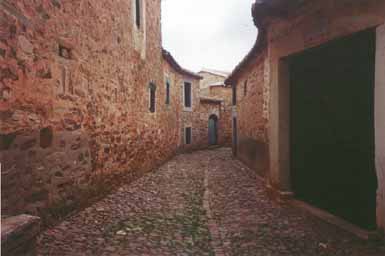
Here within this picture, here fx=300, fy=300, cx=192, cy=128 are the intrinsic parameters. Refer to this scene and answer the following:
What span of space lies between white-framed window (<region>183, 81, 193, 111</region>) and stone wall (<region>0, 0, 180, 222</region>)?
29.5 ft

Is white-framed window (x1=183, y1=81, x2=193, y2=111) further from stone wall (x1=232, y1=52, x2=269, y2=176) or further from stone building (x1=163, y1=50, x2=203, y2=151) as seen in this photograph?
stone wall (x1=232, y1=52, x2=269, y2=176)

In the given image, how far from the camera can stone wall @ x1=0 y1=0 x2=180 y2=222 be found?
3.15m

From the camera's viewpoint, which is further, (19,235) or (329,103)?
(329,103)

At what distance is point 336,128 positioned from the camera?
13.7 feet

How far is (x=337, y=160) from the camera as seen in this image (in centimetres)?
418

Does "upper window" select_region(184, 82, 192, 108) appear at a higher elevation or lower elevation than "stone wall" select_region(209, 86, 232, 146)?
higher

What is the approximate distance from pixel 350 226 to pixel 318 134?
141cm

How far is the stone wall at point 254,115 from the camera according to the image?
7684 mm

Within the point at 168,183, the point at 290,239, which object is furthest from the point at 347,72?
the point at 168,183

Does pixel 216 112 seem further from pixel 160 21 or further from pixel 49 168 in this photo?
pixel 49 168

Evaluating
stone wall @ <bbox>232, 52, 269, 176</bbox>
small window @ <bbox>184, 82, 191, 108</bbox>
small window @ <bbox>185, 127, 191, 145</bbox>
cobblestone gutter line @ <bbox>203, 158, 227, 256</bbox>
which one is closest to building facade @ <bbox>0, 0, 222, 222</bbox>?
cobblestone gutter line @ <bbox>203, 158, 227, 256</bbox>

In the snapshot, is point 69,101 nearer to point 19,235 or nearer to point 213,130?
point 19,235

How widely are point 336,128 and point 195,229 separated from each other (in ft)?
7.84

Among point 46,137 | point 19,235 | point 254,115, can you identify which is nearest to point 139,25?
point 254,115
